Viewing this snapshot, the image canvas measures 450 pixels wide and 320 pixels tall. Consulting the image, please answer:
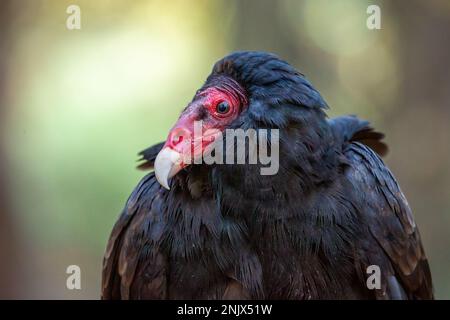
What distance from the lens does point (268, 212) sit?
3.90 metres

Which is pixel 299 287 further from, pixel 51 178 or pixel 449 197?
Answer: pixel 51 178

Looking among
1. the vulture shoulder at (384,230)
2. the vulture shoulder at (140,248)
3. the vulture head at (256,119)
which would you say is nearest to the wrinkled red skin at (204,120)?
the vulture head at (256,119)

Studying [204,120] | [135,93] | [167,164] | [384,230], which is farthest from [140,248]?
[135,93]

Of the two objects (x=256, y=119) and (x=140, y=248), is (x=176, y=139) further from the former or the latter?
(x=140, y=248)

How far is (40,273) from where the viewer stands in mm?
7852

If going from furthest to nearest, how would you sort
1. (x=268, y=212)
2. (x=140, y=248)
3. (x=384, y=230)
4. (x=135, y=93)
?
(x=135, y=93), (x=140, y=248), (x=384, y=230), (x=268, y=212)

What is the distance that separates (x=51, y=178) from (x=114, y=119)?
1203 millimetres

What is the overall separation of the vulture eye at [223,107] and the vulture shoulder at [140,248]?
74 centimetres

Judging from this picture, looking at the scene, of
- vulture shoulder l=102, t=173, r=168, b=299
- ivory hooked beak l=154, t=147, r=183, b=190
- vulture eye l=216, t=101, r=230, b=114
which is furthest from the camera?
vulture shoulder l=102, t=173, r=168, b=299

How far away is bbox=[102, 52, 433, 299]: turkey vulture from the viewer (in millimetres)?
3887

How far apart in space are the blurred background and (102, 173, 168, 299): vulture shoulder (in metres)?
3.23

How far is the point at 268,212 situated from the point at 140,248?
92 cm

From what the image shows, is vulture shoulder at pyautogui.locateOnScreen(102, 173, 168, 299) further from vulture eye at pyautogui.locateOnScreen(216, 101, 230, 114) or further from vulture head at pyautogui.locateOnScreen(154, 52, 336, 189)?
vulture eye at pyautogui.locateOnScreen(216, 101, 230, 114)

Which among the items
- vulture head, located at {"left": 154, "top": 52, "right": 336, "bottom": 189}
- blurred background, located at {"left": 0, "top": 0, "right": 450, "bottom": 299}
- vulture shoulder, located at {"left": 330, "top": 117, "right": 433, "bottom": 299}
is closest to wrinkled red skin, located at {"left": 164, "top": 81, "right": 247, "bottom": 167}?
vulture head, located at {"left": 154, "top": 52, "right": 336, "bottom": 189}
